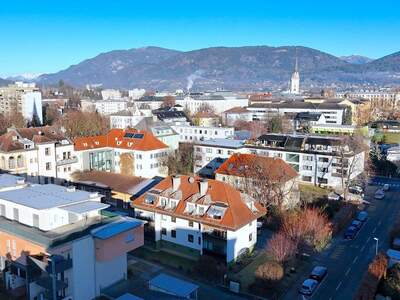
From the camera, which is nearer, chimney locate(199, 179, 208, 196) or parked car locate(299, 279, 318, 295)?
parked car locate(299, 279, 318, 295)

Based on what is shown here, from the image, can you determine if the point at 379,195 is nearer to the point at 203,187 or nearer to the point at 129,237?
the point at 203,187

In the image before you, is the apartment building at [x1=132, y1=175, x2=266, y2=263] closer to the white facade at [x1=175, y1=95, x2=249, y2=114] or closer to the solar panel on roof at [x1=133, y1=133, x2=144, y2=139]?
the solar panel on roof at [x1=133, y1=133, x2=144, y2=139]

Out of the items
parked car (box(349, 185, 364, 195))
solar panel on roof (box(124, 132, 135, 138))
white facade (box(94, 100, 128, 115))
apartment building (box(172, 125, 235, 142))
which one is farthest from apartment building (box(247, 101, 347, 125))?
white facade (box(94, 100, 128, 115))

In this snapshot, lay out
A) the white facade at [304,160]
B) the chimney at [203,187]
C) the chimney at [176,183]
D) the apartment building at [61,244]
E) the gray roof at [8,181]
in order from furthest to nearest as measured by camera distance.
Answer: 1. the white facade at [304,160]
2. the chimney at [176,183]
3. the chimney at [203,187]
4. the gray roof at [8,181]
5. the apartment building at [61,244]

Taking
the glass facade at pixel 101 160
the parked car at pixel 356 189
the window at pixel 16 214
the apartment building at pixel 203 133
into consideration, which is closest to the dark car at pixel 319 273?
the window at pixel 16 214

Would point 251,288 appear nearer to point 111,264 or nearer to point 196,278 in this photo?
point 196,278

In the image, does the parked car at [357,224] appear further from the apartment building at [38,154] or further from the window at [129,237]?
the apartment building at [38,154]

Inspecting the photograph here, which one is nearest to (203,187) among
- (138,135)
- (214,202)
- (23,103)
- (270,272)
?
→ (214,202)
